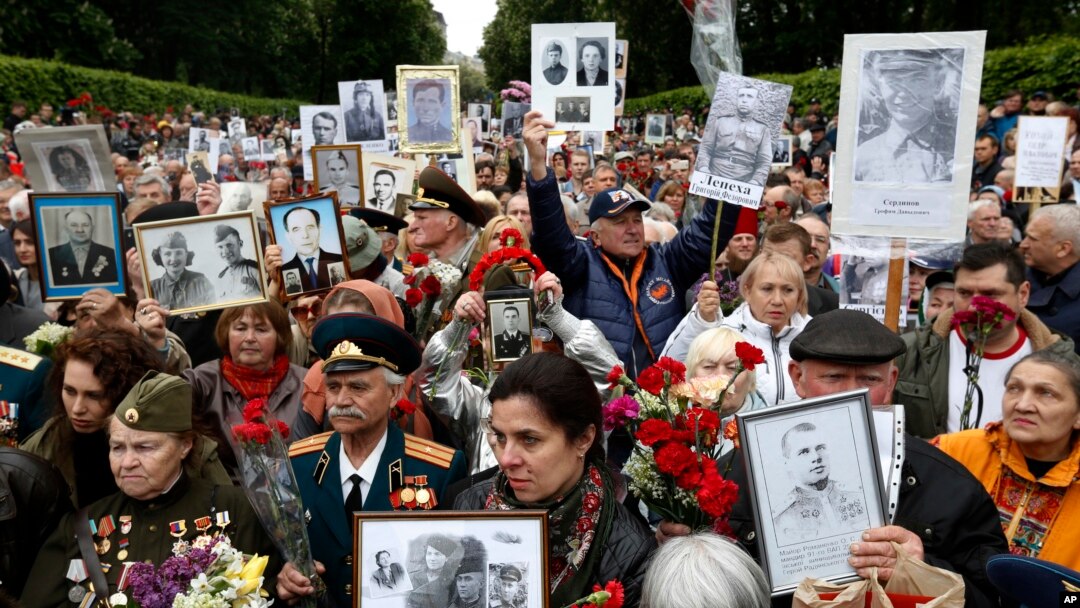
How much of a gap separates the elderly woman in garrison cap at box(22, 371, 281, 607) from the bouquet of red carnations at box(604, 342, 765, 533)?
1.39 metres

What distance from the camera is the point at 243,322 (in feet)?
18.0

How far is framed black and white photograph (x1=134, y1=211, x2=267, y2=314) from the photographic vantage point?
225 inches

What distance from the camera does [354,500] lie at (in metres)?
3.92

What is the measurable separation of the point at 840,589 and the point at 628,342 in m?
3.09

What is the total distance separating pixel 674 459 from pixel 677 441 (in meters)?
0.12

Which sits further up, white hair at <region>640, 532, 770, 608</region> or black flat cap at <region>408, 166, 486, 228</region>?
black flat cap at <region>408, 166, 486, 228</region>

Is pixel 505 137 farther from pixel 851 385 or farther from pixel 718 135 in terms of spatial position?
pixel 851 385

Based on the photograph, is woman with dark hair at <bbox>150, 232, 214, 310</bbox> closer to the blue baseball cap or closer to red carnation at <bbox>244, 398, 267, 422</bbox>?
the blue baseball cap

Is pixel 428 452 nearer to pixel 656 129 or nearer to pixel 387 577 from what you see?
pixel 387 577

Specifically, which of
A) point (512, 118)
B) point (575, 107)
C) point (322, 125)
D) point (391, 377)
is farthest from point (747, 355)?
point (512, 118)

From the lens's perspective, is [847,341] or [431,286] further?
[431,286]

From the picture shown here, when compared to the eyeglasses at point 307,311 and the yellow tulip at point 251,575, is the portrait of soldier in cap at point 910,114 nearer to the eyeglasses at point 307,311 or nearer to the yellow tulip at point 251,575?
the eyeglasses at point 307,311

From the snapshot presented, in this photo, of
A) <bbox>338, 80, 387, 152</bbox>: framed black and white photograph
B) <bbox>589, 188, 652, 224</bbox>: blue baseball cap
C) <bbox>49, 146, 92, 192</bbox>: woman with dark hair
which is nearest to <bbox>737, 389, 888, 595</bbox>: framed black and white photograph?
<bbox>589, 188, 652, 224</bbox>: blue baseball cap

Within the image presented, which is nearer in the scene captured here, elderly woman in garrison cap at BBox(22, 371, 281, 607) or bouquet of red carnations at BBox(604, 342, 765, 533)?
bouquet of red carnations at BBox(604, 342, 765, 533)
